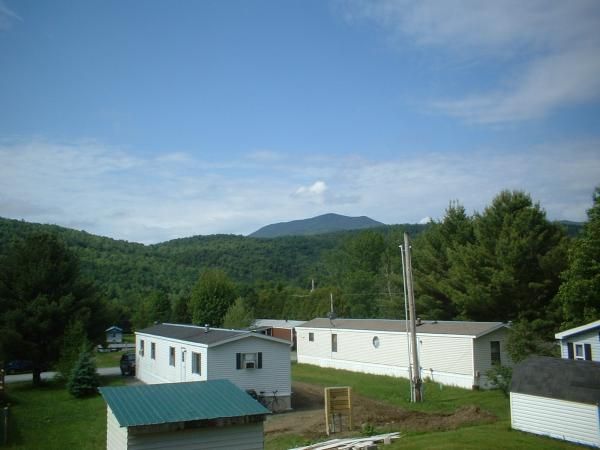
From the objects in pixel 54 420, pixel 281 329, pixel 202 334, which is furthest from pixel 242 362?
pixel 281 329

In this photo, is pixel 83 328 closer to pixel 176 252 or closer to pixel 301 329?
pixel 301 329

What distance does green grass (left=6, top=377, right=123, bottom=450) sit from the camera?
18573mm

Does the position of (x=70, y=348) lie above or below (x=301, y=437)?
above

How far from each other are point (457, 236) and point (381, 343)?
47.2 ft

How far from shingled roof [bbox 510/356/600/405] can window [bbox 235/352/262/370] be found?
10.9m

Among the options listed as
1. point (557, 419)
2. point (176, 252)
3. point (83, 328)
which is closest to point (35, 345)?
point (83, 328)

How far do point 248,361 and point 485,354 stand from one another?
1193 cm

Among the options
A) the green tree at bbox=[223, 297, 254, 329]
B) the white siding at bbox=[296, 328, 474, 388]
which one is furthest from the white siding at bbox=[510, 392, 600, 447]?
the green tree at bbox=[223, 297, 254, 329]

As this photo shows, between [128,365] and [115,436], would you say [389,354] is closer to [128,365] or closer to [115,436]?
[128,365]

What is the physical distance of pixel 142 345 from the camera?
106 feet

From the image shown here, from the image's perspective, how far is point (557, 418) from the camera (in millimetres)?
15242

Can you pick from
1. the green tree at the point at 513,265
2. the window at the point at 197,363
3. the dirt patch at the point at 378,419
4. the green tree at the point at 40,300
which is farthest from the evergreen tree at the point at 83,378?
the green tree at the point at 513,265

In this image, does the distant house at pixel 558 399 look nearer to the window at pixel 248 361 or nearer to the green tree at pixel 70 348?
the window at pixel 248 361

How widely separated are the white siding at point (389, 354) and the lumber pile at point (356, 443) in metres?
12.3
